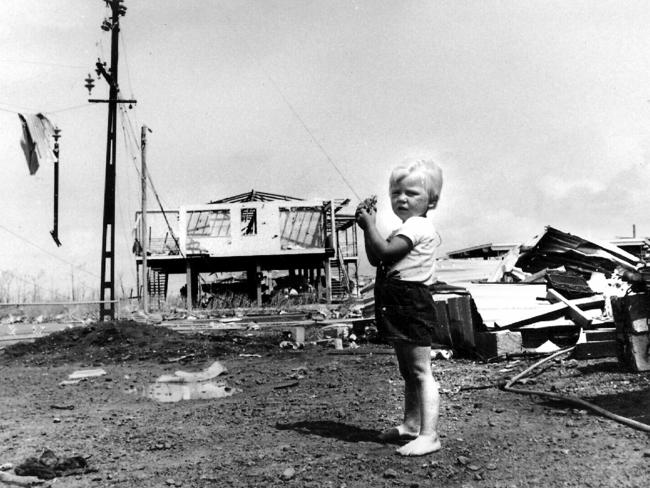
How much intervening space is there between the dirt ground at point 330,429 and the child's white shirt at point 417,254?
37.1 inches

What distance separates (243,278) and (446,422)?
3822cm

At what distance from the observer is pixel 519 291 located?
8.60 meters

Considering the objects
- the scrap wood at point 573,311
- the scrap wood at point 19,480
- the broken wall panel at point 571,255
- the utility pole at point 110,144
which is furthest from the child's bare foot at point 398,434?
the utility pole at point 110,144

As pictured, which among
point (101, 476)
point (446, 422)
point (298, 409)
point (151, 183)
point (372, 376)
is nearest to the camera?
point (101, 476)

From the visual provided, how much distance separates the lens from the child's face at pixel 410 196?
142 inches

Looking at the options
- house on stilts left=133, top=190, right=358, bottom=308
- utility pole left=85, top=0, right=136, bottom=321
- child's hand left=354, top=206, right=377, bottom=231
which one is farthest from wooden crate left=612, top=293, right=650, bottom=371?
house on stilts left=133, top=190, right=358, bottom=308

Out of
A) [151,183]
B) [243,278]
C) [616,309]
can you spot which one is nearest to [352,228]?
[243,278]

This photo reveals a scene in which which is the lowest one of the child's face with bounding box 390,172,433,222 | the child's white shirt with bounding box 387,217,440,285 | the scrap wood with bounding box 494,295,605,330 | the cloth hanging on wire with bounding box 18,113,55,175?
the scrap wood with bounding box 494,295,605,330

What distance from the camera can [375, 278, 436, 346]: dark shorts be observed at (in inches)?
137

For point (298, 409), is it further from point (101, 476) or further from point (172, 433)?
point (101, 476)

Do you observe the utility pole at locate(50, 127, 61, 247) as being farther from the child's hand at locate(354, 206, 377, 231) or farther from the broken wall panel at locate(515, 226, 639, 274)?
the child's hand at locate(354, 206, 377, 231)

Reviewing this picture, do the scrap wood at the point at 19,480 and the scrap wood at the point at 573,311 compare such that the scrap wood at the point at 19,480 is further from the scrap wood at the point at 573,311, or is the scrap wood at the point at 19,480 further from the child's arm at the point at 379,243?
the scrap wood at the point at 573,311

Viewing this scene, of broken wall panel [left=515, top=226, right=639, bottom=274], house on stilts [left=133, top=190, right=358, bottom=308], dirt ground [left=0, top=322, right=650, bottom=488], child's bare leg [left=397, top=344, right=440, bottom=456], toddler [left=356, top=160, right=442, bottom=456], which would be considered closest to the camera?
dirt ground [left=0, top=322, right=650, bottom=488]

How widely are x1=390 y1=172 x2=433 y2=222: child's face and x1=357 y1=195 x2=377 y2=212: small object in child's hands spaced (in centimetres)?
16
